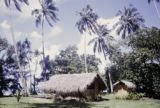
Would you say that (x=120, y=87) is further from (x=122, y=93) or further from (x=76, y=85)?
(x=76, y=85)

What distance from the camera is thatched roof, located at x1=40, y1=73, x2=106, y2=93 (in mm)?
36219

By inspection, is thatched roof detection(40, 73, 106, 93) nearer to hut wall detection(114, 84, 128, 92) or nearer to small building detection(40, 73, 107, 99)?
small building detection(40, 73, 107, 99)

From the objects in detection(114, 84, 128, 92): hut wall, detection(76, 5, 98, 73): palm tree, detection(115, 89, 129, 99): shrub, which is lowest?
detection(115, 89, 129, 99): shrub

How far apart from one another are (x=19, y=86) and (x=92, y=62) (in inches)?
863

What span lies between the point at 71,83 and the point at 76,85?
1.08 m

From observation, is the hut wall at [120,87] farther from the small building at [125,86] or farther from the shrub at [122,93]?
the shrub at [122,93]

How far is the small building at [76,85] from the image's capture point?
36.2 meters

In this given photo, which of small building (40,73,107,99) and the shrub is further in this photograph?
the shrub

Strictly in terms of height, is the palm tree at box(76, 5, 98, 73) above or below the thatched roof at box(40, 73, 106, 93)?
above

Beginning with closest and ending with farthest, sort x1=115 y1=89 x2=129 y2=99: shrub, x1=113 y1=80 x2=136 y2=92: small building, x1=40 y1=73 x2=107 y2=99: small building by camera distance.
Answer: x1=40 y1=73 x2=107 y2=99: small building, x1=115 y1=89 x2=129 y2=99: shrub, x1=113 y1=80 x2=136 y2=92: small building

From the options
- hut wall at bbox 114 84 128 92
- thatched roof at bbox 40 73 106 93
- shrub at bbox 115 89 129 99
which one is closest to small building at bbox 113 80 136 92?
hut wall at bbox 114 84 128 92

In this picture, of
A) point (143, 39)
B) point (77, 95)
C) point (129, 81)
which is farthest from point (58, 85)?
point (143, 39)

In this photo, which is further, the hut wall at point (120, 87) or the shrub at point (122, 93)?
the hut wall at point (120, 87)

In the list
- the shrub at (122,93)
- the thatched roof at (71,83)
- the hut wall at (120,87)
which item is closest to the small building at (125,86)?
the hut wall at (120,87)
